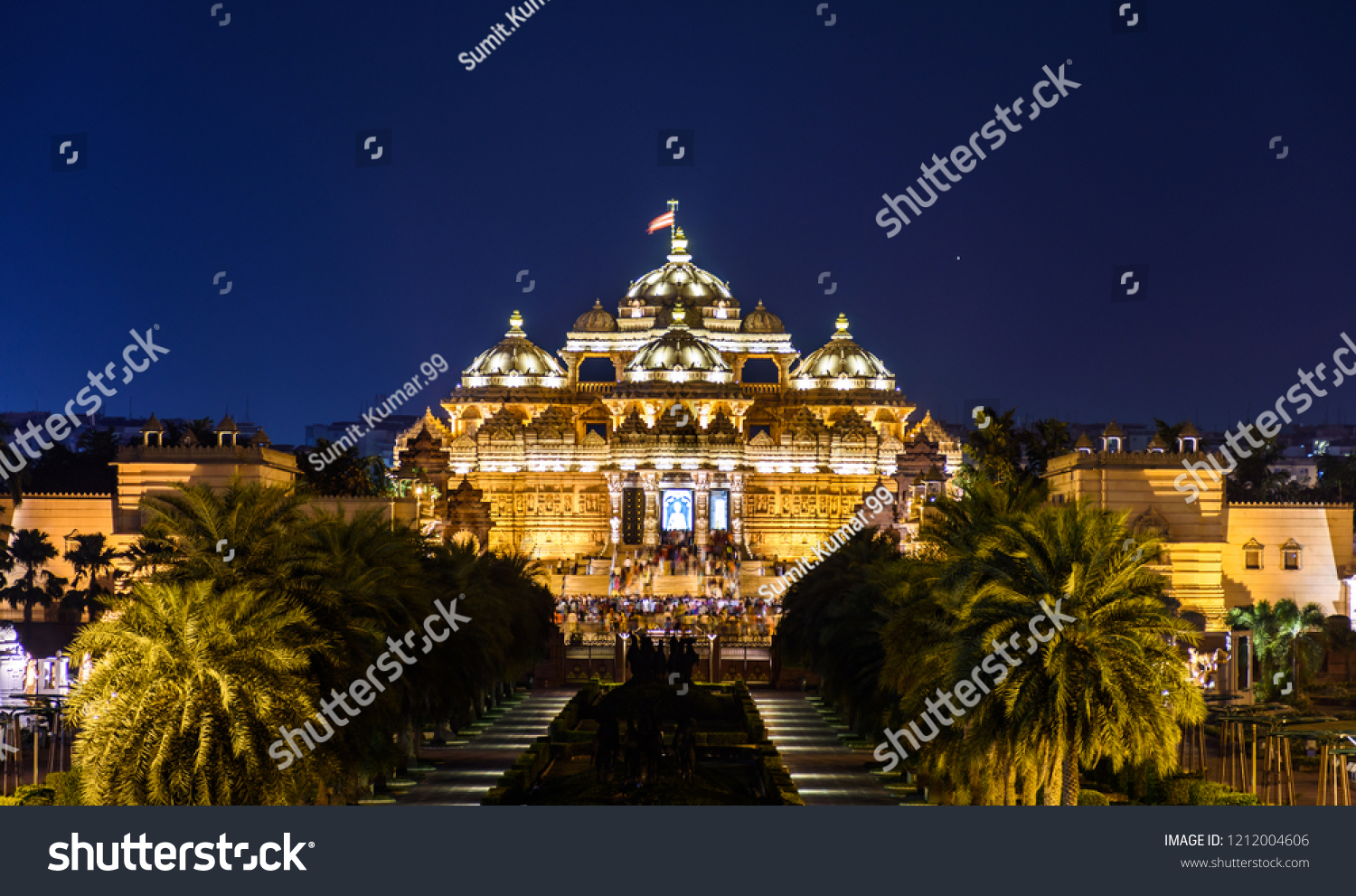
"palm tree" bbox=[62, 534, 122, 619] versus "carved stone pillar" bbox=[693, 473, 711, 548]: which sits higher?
"carved stone pillar" bbox=[693, 473, 711, 548]

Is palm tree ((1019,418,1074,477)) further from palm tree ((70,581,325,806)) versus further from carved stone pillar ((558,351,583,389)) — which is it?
palm tree ((70,581,325,806))

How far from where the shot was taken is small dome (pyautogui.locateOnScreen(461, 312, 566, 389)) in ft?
350

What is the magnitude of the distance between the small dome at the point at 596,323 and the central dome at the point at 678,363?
912 centimetres

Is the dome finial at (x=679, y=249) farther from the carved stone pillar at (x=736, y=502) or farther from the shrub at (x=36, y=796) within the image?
the shrub at (x=36, y=796)

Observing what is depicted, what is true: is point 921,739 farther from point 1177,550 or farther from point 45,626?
point 45,626

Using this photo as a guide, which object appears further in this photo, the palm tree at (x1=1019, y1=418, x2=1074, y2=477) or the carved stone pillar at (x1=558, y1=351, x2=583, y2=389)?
the carved stone pillar at (x1=558, y1=351, x2=583, y2=389)

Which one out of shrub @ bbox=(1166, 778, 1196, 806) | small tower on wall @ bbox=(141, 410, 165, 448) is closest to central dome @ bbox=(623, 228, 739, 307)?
small tower on wall @ bbox=(141, 410, 165, 448)

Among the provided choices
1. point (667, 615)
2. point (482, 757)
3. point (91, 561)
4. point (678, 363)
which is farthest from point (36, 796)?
point (678, 363)

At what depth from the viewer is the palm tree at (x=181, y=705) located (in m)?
23.0

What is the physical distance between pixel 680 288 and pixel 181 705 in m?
92.2

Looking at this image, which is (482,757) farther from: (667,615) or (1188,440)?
(1188,440)

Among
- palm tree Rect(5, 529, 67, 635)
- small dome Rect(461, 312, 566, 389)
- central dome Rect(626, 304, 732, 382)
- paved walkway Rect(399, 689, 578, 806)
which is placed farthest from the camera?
small dome Rect(461, 312, 566, 389)

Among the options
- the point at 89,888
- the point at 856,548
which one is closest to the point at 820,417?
the point at 856,548

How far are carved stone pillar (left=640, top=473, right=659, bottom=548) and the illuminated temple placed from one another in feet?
0.21
